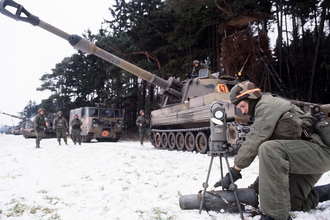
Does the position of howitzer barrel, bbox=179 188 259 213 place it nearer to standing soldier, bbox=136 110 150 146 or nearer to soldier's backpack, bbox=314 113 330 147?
soldier's backpack, bbox=314 113 330 147

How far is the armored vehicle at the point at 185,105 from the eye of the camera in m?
7.28

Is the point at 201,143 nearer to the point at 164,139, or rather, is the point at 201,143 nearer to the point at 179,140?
the point at 179,140

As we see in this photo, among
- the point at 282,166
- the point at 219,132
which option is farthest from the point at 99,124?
the point at 282,166

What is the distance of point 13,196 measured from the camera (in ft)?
11.1

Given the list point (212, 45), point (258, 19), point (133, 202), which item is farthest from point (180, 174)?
point (212, 45)

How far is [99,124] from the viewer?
623 inches

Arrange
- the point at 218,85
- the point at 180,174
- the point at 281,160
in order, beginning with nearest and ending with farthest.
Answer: the point at 281,160 → the point at 180,174 → the point at 218,85

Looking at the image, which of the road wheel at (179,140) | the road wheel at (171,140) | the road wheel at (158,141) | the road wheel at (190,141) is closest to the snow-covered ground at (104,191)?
the road wheel at (190,141)

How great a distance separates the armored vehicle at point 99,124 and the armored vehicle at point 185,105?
4995 millimetres

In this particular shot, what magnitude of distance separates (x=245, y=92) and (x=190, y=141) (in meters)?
7.26

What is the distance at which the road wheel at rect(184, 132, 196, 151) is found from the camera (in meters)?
9.31

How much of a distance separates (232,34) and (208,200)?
13.7 meters

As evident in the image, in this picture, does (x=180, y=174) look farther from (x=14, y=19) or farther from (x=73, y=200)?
(x=14, y=19)

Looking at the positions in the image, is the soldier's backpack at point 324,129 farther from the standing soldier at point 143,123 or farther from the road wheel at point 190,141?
the standing soldier at point 143,123
